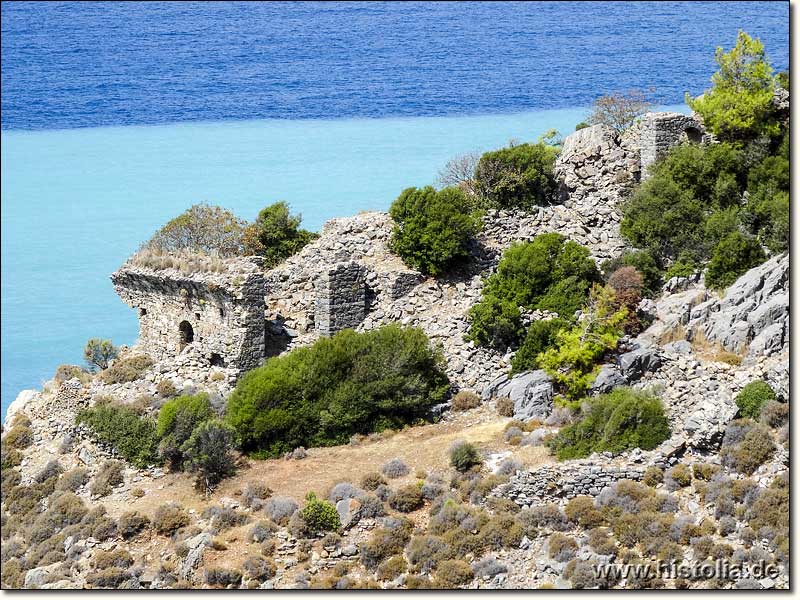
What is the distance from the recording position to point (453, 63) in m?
55.6

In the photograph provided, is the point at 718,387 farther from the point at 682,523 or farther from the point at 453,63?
Answer: the point at 453,63

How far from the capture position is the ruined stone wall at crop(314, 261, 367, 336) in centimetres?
3816

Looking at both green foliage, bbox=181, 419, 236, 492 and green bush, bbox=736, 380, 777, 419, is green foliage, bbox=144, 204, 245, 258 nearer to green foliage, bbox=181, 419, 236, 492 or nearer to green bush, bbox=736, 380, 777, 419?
green foliage, bbox=181, 419, 236, 492

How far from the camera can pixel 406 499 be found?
3112cm

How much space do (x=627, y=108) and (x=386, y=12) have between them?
35.9 feet

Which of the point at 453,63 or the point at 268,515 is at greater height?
the point at 453,63

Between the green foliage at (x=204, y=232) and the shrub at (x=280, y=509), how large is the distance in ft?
38.7

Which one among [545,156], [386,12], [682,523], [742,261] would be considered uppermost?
[386,12]

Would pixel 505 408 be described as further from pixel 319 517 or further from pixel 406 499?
pixel 319 517

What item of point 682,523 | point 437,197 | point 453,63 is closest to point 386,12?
point 453,63

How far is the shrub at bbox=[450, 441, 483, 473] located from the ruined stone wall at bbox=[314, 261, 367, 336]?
7.21 meters

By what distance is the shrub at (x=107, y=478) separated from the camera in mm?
33344

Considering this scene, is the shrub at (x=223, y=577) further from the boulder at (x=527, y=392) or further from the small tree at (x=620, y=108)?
the small tree at (x=620, y=108)

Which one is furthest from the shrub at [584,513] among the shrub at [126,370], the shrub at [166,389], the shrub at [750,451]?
the shrub at [126,370]
